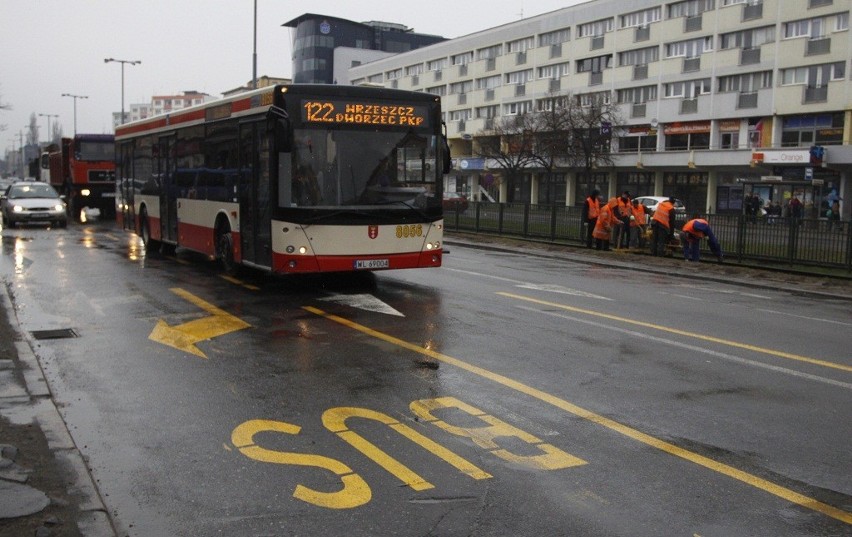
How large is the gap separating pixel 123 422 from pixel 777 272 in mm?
17233

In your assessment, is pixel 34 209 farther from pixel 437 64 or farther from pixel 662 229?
pixel 437 64

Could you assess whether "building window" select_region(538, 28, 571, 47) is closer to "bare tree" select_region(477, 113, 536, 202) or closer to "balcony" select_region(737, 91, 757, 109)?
"bare tree" select_region(477, 113, 536, 202)

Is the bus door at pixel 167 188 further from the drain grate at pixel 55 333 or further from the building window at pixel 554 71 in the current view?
the building window at pixel 554 71

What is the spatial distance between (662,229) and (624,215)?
1.64 meters

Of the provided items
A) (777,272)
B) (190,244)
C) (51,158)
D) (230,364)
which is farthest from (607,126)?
(230,364)

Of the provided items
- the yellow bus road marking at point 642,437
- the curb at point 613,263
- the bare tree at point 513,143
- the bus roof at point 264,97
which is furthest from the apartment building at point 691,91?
the yellow bus road marking at point 642,437

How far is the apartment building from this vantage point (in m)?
52.3

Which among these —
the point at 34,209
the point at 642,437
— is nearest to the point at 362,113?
the point at 642,437

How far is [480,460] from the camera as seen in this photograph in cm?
553

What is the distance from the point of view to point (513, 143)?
66188mm

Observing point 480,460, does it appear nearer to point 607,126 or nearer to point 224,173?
point 224,173

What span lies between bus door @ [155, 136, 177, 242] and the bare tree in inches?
1779

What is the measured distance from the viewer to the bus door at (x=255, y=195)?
13.0 metres

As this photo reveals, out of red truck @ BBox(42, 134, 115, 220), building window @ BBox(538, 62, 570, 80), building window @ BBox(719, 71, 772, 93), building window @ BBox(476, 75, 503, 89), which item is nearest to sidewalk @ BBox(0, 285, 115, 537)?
red truck @ BBox(42, 134, 115, 220)
